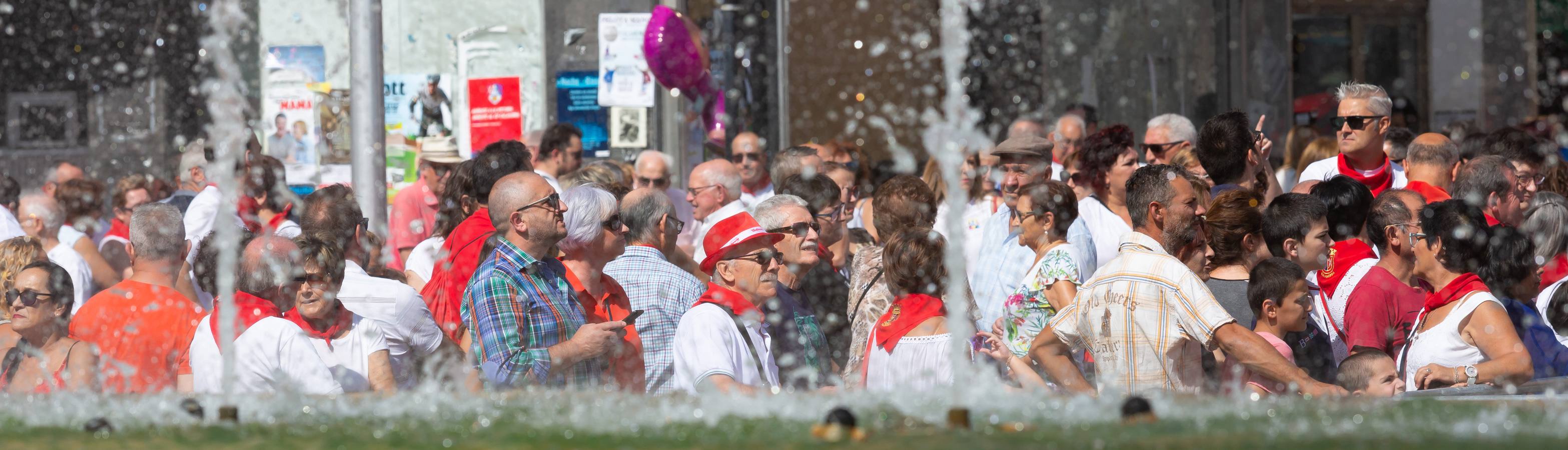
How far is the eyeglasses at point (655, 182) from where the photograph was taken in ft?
26.9

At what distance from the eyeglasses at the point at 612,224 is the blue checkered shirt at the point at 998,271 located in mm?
1273

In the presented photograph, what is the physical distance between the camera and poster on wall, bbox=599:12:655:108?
9.67 m

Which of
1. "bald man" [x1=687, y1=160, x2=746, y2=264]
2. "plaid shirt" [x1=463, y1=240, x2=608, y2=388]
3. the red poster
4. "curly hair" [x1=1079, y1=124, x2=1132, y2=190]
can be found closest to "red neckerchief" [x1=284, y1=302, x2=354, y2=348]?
"plaid shirt" [x1=463, y1=240, x2=608, y2=388]

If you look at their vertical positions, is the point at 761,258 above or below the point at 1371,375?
above

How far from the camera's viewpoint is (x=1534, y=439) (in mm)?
2641

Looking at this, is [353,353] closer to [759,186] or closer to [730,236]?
[730,236]

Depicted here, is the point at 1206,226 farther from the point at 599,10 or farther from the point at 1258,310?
the point at 599,10

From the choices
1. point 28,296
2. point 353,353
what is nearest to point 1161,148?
point 353,353

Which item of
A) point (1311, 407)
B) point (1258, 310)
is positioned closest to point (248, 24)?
point (1258, 310)

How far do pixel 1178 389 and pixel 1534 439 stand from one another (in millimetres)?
1676

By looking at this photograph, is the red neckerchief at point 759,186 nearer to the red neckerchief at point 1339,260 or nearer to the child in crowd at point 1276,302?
the red neckerchief at point 1339,260

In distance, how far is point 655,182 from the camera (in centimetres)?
822

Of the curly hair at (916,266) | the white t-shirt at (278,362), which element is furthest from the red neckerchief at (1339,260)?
the white t-shirt at (278,362)

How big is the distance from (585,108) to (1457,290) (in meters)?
7.19
